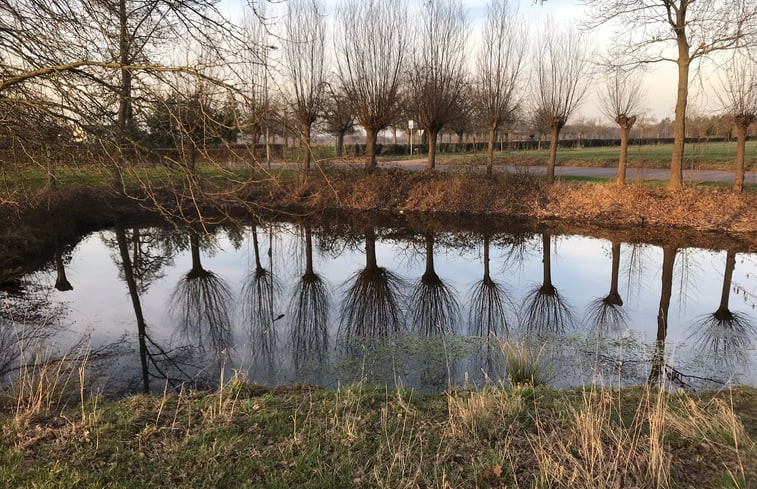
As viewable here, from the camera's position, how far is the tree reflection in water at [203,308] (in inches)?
332

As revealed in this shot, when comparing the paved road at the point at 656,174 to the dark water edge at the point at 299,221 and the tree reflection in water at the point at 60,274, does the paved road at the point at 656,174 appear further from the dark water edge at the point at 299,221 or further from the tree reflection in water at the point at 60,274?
the tree reflection in water at the point at 60,274

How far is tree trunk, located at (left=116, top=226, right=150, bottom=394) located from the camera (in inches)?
277

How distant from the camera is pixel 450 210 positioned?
20.8 meters

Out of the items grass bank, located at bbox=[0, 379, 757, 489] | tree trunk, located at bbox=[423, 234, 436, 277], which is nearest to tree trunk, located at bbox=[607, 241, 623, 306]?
tree trunk, located at bbox=[423, 234, 436, 277]

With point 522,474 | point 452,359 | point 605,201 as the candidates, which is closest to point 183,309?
point 452,359

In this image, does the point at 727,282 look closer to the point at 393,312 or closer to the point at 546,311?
the point at 546,311

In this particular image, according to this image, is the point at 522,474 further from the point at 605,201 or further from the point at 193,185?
the point at 605,201

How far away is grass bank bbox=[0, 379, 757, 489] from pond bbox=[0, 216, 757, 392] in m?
1.00

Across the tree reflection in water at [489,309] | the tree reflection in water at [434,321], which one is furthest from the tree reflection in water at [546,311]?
the tree reflection in water at [434,321]

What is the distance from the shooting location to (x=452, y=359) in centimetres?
720

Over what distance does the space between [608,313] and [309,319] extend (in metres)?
5.73

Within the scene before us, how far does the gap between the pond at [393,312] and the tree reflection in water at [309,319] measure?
48 mm

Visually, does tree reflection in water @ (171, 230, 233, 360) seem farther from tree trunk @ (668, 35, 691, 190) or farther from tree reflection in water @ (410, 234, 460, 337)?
tree trunk @ (668, 35, 691, 190)

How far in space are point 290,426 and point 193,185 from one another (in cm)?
231
